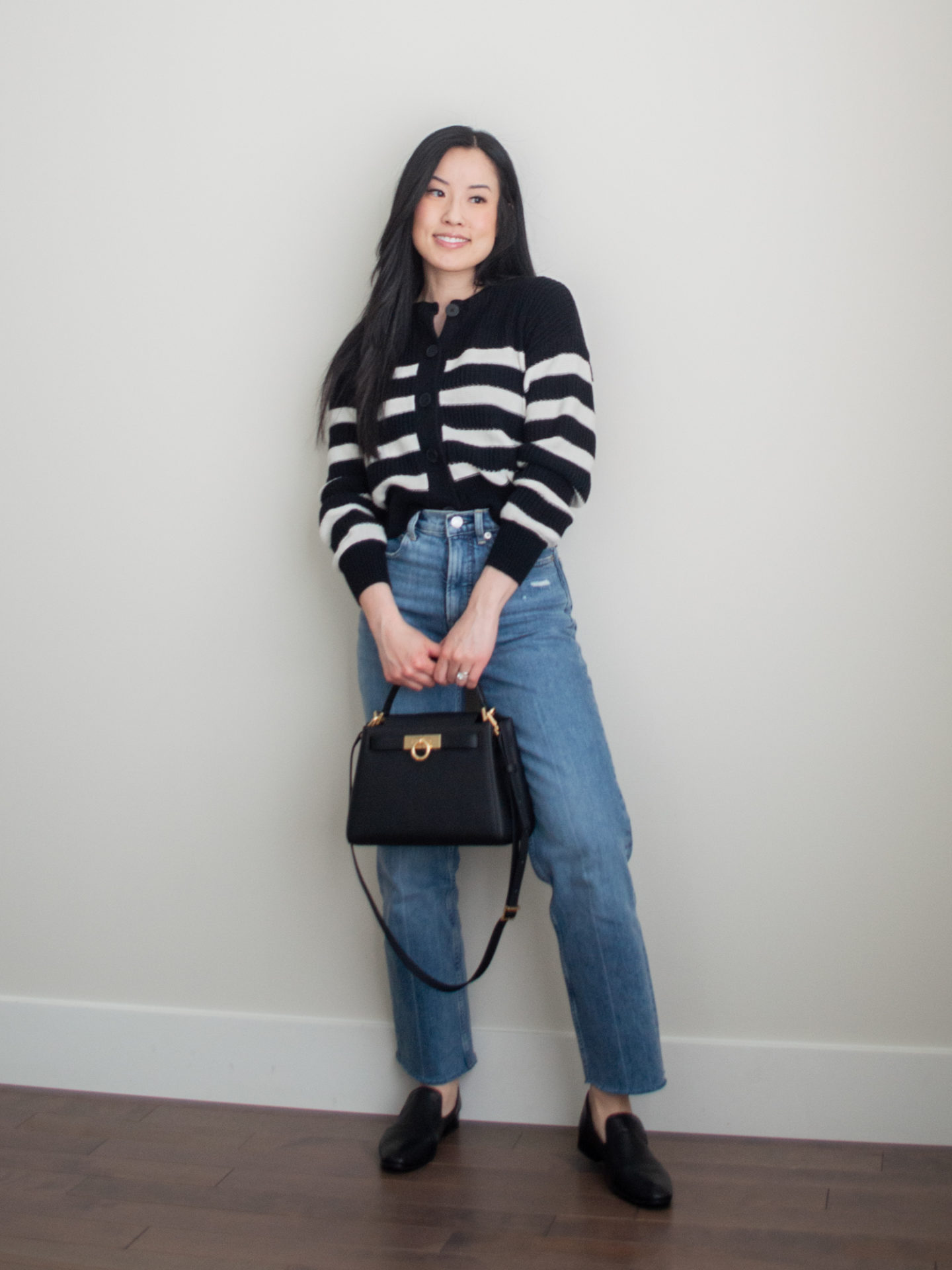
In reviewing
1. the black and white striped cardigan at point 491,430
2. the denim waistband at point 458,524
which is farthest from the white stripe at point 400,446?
the denim waistband at point 458,524

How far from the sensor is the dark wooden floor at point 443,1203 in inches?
60.6

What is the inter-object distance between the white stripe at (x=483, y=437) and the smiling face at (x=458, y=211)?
0.27 metres

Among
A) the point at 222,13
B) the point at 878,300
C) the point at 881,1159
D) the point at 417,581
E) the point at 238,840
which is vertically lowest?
the point at 881,1159

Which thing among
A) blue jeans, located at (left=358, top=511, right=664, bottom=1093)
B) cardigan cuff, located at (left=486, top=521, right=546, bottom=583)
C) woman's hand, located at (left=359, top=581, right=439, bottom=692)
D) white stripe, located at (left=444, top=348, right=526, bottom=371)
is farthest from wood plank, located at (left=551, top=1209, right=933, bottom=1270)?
white stripe, located at (left=444, top=348, right=526, bottom=371)

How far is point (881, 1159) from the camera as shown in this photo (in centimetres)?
177

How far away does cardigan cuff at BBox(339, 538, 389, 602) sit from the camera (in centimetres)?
178

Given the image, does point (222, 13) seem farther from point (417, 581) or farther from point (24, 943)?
point (24, 943)

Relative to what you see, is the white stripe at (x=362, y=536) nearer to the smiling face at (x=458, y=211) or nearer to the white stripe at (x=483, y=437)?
the white stripe at (x=483, y=437)

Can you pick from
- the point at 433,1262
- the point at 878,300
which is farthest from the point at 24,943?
the point at 878,300

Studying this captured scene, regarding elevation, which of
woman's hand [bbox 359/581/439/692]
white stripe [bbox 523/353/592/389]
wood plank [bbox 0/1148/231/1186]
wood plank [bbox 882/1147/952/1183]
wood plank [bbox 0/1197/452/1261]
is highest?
white stripe [bbox 523/353/592/389]

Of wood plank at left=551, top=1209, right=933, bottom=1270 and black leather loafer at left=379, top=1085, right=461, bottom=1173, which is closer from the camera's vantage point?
wood plank at left=551, top=1209, right=933, bottom=1270

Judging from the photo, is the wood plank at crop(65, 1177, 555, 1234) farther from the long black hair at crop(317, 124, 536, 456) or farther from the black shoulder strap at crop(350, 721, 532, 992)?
the long black hair at crop(317, 124, 536, 456)

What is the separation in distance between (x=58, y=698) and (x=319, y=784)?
0.57 metres

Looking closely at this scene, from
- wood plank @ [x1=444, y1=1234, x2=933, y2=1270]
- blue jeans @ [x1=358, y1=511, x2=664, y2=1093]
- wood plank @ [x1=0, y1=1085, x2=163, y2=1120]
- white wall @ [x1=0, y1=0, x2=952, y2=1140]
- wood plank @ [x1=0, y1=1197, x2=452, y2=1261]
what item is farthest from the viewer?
wood plank @ [x1=0, y1=1085, x2=163, y2=1120]
